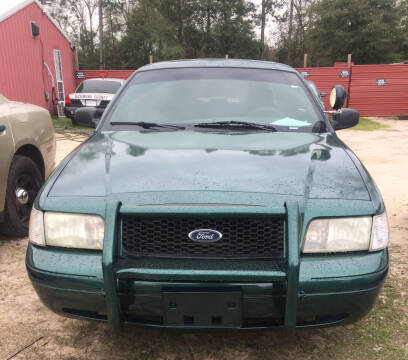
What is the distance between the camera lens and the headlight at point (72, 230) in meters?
1.76

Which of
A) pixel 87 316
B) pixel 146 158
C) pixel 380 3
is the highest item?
pixel 380 3

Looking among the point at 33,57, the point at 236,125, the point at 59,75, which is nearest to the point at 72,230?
the point at 236,125

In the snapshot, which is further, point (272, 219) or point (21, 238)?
point (21, 238)

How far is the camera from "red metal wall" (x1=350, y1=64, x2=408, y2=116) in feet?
53.9

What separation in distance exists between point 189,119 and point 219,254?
1337mm

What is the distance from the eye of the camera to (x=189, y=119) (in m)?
2.79

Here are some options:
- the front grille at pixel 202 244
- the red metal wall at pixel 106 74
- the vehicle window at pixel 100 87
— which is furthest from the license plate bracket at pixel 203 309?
Result: the red metal wall at pixel 106 74

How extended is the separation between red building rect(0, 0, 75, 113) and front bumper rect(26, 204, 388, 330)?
41.9 ft

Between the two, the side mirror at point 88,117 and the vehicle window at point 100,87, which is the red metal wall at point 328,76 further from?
the side mirror at point 88,117

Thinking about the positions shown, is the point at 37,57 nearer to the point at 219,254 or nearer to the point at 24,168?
the point at 24,168

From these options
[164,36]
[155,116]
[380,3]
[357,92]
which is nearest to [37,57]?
[357,92]

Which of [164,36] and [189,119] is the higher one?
[164,36]

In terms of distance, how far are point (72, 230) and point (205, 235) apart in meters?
0.60

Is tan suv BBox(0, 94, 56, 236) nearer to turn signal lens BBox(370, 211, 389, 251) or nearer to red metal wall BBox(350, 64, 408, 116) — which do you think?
turn signal lens BBox(370, 211, 389, 251)
